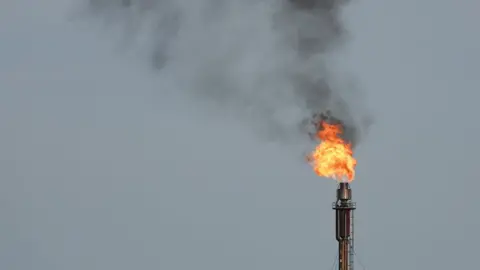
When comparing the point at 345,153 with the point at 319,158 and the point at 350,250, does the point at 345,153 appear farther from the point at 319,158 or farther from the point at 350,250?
the point at 350,250

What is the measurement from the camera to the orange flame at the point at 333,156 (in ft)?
258

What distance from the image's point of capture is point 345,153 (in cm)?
7881

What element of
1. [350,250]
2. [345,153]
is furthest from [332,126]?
[350,250]

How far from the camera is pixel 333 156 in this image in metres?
78.9

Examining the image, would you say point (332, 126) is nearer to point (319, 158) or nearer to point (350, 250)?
point (319, 158)

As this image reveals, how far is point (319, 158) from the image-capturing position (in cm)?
7894

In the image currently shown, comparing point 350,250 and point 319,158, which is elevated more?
point 319,158

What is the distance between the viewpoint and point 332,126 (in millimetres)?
78562

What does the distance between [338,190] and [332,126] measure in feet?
14.8

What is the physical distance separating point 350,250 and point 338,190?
14.1 ft

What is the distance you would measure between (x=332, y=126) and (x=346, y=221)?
257 inches

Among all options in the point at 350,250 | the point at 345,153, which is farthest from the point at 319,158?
the point at 350,250

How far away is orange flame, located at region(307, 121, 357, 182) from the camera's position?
78.6 m

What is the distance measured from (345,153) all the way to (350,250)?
6571 millimetres
